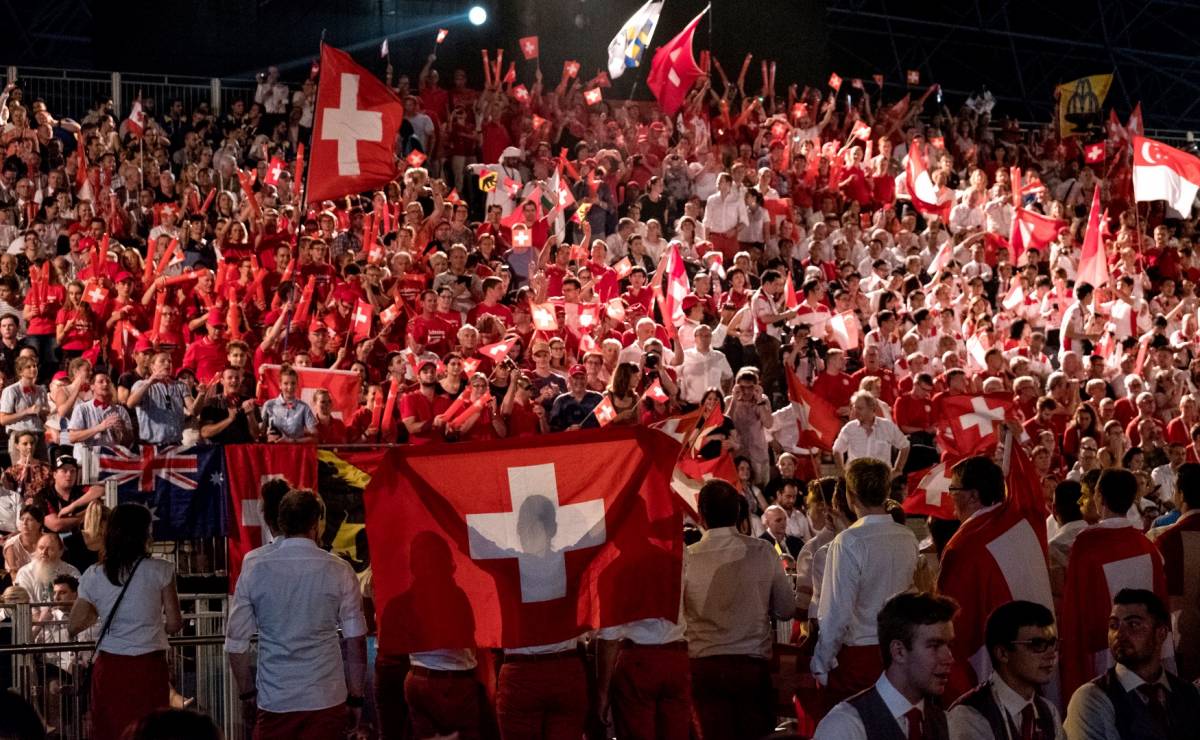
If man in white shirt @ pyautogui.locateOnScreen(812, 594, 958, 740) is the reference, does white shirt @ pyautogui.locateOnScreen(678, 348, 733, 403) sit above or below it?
above

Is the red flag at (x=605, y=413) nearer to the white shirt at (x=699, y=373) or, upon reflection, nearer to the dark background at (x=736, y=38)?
the white shirt at (x=699, y=373)

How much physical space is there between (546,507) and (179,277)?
889cm

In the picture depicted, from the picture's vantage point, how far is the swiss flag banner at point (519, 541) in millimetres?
7289

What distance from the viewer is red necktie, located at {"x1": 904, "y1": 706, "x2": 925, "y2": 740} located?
494 cm

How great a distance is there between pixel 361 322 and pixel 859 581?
29.5ft

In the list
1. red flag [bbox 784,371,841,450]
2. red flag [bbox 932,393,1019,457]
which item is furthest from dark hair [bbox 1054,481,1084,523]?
red flag [bbox 784,371,841,450]

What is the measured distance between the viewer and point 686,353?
15.5m

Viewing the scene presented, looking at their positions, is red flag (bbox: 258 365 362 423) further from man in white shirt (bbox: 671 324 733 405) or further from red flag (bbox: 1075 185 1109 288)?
red flag (bbox: 1075 185 1109 288)

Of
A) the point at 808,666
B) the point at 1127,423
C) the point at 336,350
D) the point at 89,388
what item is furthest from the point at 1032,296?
the point at 808,666

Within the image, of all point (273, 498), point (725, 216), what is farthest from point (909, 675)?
point (725, 216)

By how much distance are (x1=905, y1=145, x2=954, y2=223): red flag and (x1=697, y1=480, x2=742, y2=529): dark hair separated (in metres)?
15.8

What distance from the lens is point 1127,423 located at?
1677 cm

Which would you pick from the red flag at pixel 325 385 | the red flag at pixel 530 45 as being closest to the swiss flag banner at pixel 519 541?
the red flag at pixel 325 385

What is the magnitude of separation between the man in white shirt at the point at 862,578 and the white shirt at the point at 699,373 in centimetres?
822
